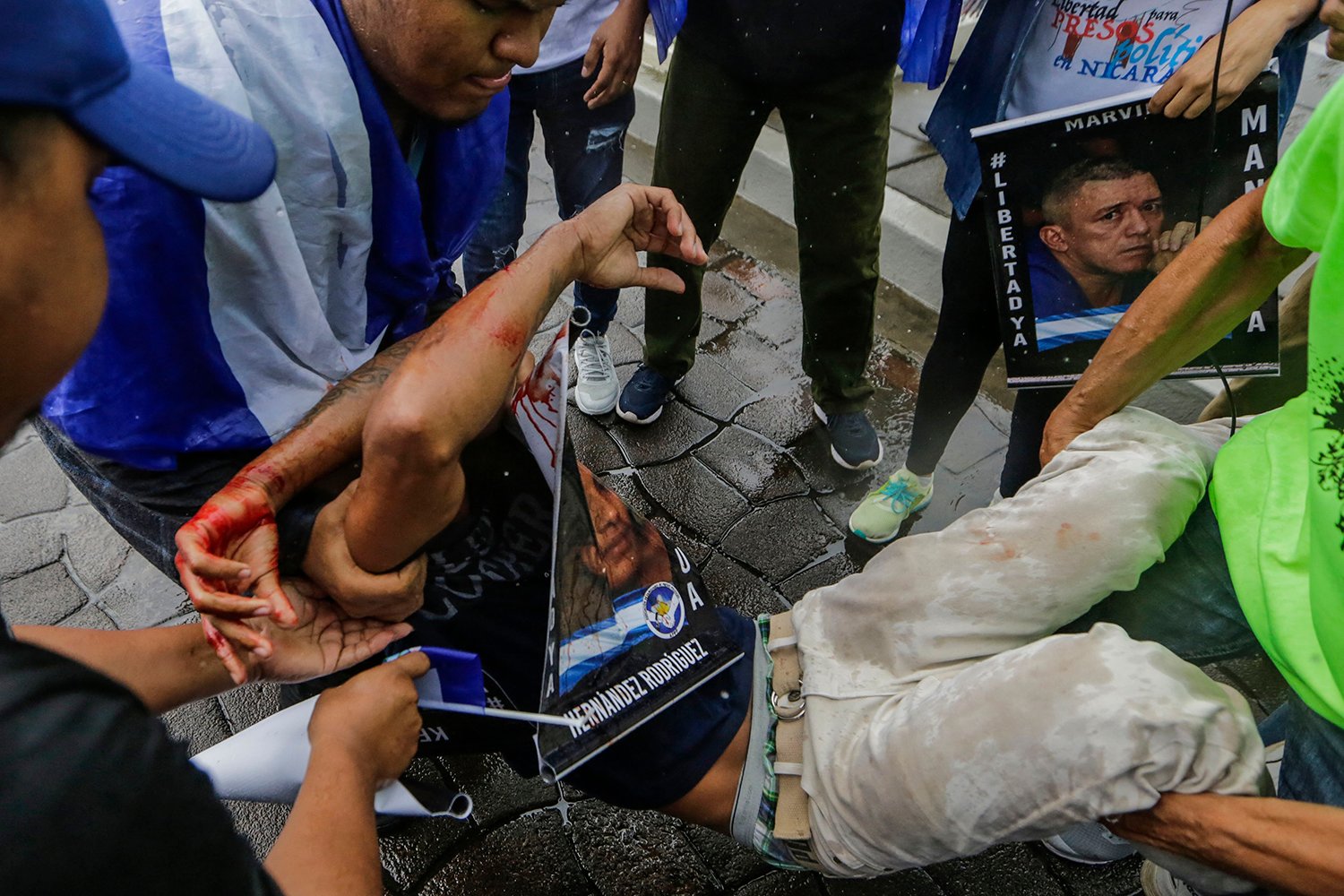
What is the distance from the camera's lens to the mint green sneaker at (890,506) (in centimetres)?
297

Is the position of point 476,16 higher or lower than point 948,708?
higher

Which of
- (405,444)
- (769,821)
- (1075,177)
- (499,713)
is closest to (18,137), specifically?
(405,444)

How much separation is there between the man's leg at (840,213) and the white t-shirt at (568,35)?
0.71 metres

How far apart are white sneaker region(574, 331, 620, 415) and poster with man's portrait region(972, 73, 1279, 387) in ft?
5.16

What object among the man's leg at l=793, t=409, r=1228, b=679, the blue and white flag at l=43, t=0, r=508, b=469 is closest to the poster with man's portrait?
the man's leg at l=793, t=409, r=1228, b=679

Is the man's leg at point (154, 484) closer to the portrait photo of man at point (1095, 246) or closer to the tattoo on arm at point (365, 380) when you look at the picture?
the tattoo on arm at point (365, 380)

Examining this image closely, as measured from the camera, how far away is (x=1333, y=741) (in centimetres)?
139

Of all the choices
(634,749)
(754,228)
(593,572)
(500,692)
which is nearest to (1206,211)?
(593,572)

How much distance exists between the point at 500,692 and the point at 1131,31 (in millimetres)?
2075

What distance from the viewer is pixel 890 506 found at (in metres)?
2.99

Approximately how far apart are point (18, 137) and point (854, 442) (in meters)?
2.77

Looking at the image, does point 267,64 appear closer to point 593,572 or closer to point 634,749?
point 593,572

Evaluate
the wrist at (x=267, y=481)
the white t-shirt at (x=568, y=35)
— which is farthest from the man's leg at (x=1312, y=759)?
the white t-shirt at (x=568, y=35)

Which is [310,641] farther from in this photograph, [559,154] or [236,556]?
[559,154]
